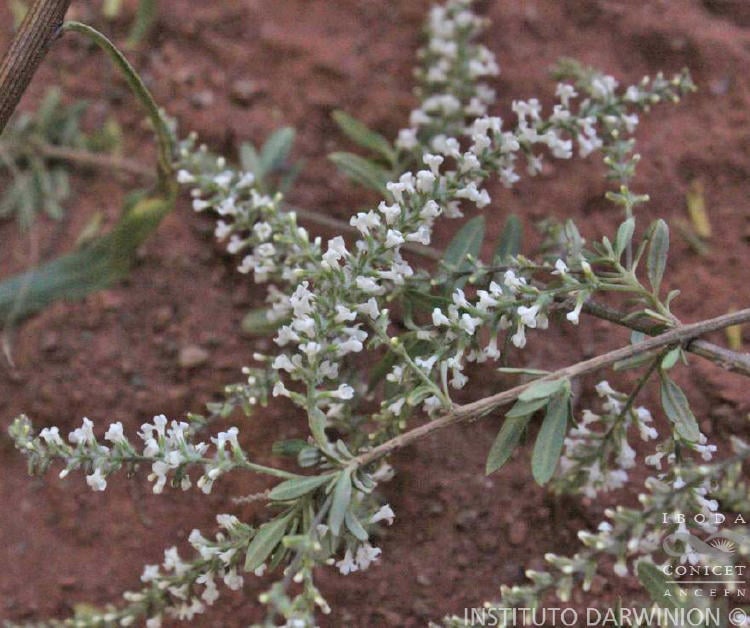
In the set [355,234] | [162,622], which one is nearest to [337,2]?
[355,234]

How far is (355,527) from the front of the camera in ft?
3.70

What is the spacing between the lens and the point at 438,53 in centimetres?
176

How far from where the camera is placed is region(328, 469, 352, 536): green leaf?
109cm

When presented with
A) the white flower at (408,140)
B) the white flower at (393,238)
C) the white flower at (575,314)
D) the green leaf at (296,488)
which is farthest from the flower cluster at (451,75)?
the green leaf at (296,488)

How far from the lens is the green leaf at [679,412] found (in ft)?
3.81

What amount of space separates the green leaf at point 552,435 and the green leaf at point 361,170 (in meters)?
0.58

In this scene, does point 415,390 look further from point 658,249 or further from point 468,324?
point 658,249

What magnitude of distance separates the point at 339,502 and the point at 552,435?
30 centimetres

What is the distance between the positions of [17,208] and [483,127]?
1063mm

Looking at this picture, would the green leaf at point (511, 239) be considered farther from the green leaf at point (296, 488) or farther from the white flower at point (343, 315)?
the green leaf at point (296, 488)

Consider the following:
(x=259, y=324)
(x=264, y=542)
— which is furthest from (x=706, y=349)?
(x=259, y=324)

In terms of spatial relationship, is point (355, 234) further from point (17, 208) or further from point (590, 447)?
point (17, 208)

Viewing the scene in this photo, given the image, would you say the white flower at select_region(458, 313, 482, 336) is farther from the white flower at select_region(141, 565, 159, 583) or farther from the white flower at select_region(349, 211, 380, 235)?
the white flower at select_region(141, 565, 159, 583)

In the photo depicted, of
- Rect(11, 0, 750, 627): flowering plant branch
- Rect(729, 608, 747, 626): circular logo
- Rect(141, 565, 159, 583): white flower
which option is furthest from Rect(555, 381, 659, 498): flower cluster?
Rect(141, 565, 159, 583): white flower
